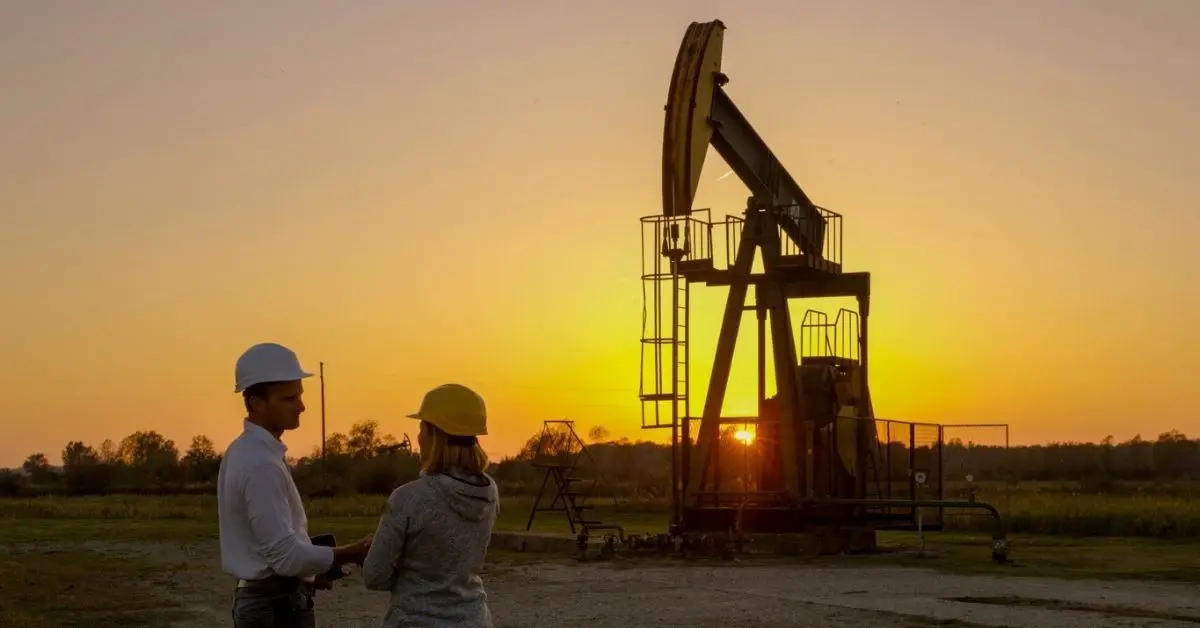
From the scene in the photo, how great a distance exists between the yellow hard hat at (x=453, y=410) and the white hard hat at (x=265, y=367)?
0.62 metres

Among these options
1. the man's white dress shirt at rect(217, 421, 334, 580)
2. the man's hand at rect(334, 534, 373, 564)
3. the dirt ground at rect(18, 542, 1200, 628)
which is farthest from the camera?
the dirt ground at rect(18, 542, 1200, 628)

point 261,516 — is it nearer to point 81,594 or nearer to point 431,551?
point 431,551

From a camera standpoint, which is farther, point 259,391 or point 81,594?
point 81,594

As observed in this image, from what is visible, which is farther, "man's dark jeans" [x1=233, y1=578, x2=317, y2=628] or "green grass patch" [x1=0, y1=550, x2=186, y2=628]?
"green grass patch" [x1=0, y1=550, x2=186, y2=628]

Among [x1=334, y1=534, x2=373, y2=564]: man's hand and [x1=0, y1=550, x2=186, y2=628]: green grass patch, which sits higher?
[x1=334, y1=534, x2=373, y2=564]: man's hand

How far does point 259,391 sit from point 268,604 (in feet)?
2.16

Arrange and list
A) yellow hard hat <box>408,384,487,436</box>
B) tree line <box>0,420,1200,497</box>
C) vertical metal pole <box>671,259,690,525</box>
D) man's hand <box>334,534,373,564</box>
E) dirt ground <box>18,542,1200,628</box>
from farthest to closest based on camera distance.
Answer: tree line <box>0,420,1200,497</box> → vertical metal pole <box>671,259,690,525</box> → dirt ground <box>18,542,1200,628</box> → man's hand <box>334,534,373,564</box> → yellow hard hat <box>408,384,487,436</box>

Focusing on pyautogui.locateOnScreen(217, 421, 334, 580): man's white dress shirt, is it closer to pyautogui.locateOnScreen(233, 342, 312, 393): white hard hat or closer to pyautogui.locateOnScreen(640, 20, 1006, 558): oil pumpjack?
pyautogui.locateOnScreen(233, 342, 312, 393): white hard hat

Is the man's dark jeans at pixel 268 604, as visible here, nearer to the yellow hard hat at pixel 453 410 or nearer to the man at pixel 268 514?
the man at pixel 268 514

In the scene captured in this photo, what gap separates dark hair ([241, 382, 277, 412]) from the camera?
469cm

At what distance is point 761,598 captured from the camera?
14344mm

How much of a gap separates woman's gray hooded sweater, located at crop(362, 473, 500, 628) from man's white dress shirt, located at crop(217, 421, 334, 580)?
0.29m

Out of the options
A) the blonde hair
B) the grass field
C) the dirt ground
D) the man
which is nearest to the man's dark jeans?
the man

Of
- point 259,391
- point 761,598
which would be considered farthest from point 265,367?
point 761,598
